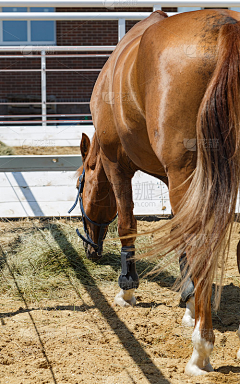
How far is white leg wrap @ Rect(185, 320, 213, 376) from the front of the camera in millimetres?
1887

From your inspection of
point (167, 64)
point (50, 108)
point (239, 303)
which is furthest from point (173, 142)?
point (50, 108)

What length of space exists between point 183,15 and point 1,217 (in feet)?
11.4

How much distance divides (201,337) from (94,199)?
172 cm

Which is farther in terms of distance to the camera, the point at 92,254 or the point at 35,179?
the point at 35,179

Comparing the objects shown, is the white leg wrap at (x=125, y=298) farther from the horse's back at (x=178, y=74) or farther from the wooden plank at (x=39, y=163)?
the wooden plank at (x=39, y=163)

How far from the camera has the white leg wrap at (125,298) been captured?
293 centimetres

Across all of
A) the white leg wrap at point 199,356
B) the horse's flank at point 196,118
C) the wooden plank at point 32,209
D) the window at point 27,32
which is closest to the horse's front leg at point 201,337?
the white leg wrap at point 199,356

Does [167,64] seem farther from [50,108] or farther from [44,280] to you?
[50,108]

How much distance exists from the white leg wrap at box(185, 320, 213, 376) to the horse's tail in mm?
332

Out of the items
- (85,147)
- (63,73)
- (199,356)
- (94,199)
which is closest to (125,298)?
(94,199)

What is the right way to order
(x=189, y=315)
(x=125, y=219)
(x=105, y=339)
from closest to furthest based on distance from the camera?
(x=105, y=339)
(x=189, y=315)
(x=125, y=219)

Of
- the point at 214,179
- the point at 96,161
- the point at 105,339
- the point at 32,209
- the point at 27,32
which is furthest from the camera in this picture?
the point at 27,32

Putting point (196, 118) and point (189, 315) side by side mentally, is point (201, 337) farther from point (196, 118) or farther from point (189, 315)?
point (196, 118)

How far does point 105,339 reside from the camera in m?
2.36
